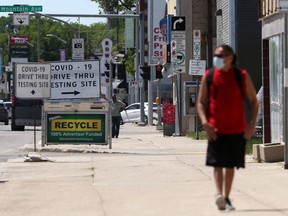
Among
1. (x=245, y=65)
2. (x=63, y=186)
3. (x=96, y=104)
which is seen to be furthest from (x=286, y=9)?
(x=245, y=65)

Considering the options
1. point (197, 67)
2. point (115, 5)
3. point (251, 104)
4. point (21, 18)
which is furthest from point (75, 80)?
point (115, 5)

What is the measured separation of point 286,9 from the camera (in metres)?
16.0

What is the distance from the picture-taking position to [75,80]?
87.2ft

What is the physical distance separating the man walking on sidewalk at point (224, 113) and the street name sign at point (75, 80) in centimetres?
1617

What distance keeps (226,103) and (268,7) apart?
1006 cm

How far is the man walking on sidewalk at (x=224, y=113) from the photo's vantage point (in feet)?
33.0

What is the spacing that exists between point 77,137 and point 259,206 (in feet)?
46.1

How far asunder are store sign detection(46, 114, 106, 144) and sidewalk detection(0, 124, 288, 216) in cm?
278

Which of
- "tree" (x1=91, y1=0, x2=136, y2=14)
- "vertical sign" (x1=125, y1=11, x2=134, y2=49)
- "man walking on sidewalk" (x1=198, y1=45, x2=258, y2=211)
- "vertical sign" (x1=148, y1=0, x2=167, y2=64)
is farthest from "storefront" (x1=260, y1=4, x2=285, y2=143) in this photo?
"tree" (x1=91, y1=0, x2=136, y2=14)

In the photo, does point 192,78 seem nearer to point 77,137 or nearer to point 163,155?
point 77,137

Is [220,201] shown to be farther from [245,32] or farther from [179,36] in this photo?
[245,32]

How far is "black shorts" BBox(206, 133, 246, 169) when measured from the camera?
10.1 metres

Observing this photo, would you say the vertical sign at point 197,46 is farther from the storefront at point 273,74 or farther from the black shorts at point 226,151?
the black shorts at point 226,151

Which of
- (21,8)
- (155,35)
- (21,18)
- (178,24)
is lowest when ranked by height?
(178,24)
